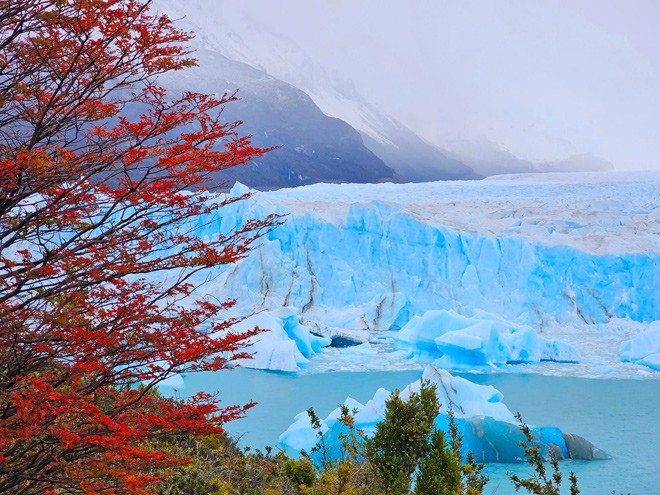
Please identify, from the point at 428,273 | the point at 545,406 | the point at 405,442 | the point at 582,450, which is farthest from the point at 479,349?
the point at 405,442

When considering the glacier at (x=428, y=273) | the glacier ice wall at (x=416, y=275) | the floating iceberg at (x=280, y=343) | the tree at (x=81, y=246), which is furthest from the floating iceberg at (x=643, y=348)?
the tree at (x=81, y=246)

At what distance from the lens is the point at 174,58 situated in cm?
245

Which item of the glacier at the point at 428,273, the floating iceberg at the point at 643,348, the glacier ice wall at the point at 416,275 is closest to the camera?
the floating iceberg at the point at 643,348

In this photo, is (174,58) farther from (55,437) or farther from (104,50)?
(55,437)

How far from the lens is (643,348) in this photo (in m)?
14.6

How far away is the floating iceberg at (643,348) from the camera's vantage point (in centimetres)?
1427

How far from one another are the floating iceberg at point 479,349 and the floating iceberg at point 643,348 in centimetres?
118

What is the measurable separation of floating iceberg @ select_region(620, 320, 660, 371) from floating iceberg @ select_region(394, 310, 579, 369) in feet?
3.88

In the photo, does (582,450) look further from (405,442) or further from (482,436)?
(405,442)

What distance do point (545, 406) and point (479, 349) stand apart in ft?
9.23

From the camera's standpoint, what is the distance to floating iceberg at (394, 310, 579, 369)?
47.1ft

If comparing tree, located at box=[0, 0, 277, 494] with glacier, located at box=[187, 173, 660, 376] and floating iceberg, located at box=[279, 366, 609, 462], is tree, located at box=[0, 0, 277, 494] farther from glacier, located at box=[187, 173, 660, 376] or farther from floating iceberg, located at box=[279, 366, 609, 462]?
glacier, located at box=[187, 173, 660, 376]

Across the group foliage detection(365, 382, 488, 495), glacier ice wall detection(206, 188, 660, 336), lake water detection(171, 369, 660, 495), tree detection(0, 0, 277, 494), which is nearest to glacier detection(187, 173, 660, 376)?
Result: glacier ice wall detection(206, 188, 660, 336)

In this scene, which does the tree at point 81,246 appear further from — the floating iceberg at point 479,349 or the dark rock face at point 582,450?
the floating iceberg at point 479,349
